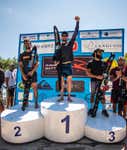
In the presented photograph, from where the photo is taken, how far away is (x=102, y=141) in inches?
154

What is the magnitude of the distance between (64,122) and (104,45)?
3391 millimetres

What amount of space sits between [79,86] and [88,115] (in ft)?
6.59

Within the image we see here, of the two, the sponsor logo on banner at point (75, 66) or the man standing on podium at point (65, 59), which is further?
the sponsor logo on banner at point (75, 66)

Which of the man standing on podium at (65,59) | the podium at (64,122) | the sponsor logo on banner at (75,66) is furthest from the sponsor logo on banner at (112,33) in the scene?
the podium at (64,122)

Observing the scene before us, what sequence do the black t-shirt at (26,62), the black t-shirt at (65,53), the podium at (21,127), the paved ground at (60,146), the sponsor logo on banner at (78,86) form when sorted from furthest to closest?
the sponsor logo on banner at (78,86)
the black t-shirt at (26,62)
the black t-shirt at (65,53)
the podium at (21,127)
the paved ground at (60,146)

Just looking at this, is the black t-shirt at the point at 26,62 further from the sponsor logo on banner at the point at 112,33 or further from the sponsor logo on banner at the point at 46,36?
the sponsor logo on banner at the point at 112,33

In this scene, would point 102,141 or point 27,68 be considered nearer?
point 102,141

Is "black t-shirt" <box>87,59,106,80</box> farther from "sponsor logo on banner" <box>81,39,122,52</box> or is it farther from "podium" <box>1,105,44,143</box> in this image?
"sponsor logo on banner" <box>81,39,122,52</box>

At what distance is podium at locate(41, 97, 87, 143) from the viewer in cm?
383

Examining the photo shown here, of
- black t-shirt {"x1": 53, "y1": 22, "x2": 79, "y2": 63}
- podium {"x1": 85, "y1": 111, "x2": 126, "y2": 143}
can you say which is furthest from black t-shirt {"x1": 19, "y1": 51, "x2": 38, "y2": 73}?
podium {"x1": 85, "y1": 111, "x2": 126, "y2": 143}

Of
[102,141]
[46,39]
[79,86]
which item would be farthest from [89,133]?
[46,39]

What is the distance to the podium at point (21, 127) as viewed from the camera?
12.5 feet

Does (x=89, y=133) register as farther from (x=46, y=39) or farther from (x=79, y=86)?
(x=46, y=39)

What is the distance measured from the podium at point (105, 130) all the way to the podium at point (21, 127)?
0.91 meters
